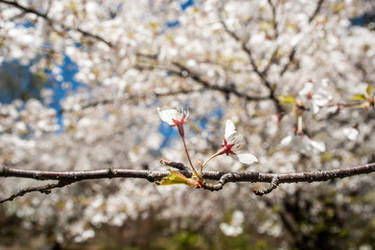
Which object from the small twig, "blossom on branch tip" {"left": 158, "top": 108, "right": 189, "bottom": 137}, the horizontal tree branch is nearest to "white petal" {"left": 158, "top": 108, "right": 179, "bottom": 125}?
"blossom on branch tip" {"left": 158, "top": 108, "right": 189, "bottom": 137}

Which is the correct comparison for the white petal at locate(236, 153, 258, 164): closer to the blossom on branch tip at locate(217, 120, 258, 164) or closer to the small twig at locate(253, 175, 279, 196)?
the blossom on branch tip at locate(217, 120, 258, 164)

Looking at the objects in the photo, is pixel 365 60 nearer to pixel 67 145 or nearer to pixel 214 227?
pixel 67 145

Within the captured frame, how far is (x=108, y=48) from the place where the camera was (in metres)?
2.39

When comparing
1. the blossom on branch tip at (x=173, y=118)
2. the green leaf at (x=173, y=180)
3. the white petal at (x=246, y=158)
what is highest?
the blossom on branch tip at (x=173, y=118)

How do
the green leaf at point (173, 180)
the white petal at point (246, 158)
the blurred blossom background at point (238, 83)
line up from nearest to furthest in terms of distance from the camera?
1. the green leaf at point (173, 180)
2. the white petal at point (246, 158)
3. the blurred blossom background at point (238, 83)

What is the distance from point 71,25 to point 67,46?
1.80 ft

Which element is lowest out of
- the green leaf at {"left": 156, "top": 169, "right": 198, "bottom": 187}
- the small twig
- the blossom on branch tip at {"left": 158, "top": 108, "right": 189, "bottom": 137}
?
the small twig

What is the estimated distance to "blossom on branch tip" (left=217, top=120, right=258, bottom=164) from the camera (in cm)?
69

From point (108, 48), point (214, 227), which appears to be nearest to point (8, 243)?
point (214, 227)

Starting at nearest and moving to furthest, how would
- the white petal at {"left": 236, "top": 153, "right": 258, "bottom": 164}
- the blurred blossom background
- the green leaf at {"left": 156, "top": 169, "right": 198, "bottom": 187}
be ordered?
1. the green leaf at {"left": 156, "top": 169, "right": 198, "bottom": 187}
2. the white petal at {"left": 236, "top": 153, "right": 258, "bottom": 164}
3. the blurred blossom background

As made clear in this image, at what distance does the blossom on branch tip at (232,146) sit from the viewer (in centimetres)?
69

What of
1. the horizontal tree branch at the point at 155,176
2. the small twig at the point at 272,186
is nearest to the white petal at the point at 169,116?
the horizontal tree branch at the point at 155,176

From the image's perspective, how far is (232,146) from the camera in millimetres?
710

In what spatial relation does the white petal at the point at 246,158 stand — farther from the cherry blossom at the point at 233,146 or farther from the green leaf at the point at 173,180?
the green leaf at the point at 173,180
